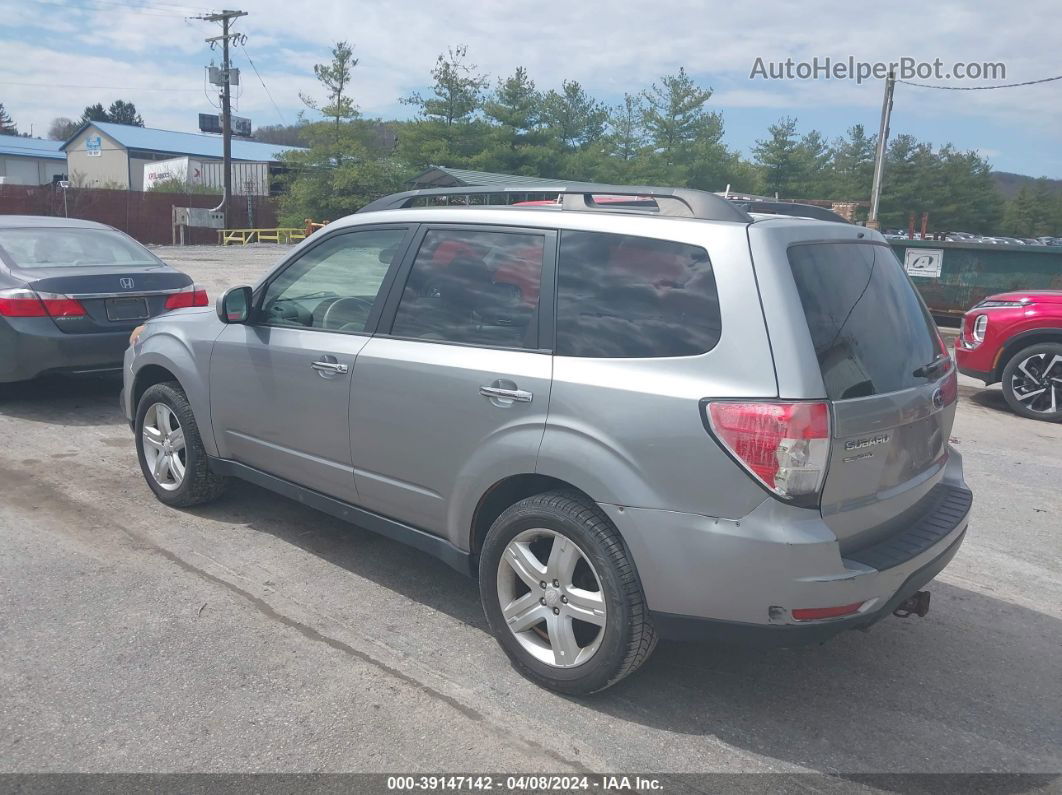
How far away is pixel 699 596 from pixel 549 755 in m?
0.74

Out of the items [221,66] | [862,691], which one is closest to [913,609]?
[862,691]

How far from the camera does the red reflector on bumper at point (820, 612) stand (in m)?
2.96

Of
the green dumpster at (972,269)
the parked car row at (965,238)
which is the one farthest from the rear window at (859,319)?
the green dumpster at (972,269)

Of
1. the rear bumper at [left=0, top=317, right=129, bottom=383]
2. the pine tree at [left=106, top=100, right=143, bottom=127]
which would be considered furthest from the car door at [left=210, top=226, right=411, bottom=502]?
the pine tree at [left=106, top=100, right=143, bottom=127]

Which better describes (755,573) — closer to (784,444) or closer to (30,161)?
(784,444)

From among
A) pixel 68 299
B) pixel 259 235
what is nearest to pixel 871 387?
pixel 68 299

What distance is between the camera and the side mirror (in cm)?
473

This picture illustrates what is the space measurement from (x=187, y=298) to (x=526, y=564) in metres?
5.80

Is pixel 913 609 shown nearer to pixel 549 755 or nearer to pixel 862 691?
pixel 862 691

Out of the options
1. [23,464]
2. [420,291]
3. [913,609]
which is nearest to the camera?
[913,609]

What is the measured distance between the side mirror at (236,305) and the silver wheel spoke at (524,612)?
2.20 meters

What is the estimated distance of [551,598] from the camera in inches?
134

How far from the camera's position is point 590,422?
3227mm

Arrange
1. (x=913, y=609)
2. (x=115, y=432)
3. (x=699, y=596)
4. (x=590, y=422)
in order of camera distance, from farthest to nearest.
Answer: (x=115, y=432), (x=913, y=609), (x=590, y=422), (x=699, y=596)
